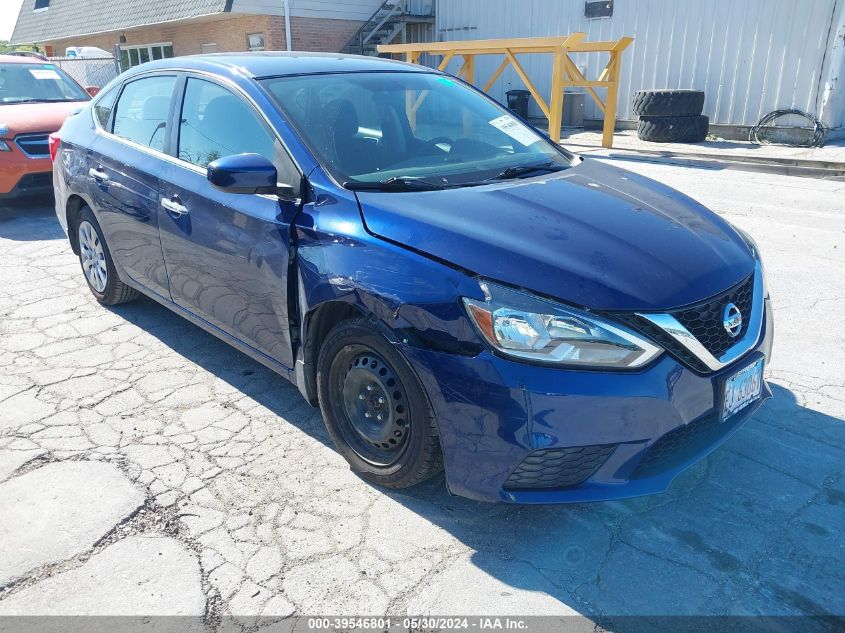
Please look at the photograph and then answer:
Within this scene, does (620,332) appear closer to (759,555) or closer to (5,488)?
(759,555)

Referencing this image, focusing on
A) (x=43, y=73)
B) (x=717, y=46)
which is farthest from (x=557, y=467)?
(x=717, y=46)

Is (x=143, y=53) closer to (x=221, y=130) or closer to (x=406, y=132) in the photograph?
(x=221, y=130)

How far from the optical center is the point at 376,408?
2.73m

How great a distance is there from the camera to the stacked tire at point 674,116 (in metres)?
12.7

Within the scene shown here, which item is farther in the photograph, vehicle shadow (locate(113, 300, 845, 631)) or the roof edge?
the roof edge

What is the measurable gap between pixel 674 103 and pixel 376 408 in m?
12.0

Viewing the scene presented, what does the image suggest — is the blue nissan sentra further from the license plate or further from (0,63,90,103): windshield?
(0,63,90,103): windshield

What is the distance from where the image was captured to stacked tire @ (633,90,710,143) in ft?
41.8

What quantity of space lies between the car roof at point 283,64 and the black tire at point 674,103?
10.1 meters

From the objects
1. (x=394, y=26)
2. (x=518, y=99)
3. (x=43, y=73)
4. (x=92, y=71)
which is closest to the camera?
(x=43, y=73)

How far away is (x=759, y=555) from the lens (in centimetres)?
246

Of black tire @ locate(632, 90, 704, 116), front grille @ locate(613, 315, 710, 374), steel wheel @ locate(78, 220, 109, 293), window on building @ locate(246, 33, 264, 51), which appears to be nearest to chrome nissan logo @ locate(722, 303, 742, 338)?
front grille @ locate(613, 315, 710, 374)

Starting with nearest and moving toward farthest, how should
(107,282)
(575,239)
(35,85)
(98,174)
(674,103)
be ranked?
(575,239)
(98,174)
(107,282)
(35,85)
(674,103)

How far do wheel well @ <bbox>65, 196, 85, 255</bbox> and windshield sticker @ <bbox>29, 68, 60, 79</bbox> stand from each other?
5.47 meters
